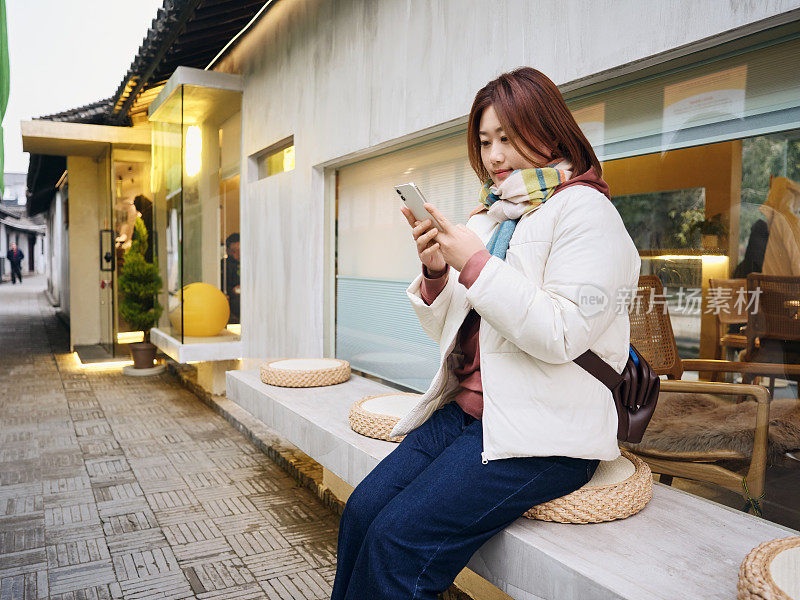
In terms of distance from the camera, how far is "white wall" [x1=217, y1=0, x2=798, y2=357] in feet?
6.57

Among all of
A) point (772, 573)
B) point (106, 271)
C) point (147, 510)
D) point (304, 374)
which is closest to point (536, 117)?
point (772, 573)

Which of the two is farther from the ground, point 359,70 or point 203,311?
point 359,70

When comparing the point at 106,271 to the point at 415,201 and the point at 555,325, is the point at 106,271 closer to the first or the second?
the point at 415,201

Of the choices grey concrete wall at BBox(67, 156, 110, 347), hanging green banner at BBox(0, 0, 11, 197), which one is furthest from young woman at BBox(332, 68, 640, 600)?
grey concrete wall at BBox(67, 156, 110, 347)

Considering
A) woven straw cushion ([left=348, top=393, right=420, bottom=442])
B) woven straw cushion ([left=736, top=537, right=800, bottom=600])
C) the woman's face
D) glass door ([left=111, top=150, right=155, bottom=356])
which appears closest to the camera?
woven straw cushion ([left=736, top=537, right=800, bottom=600])

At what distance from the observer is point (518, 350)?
141 centimetres

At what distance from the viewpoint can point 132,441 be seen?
4625mm

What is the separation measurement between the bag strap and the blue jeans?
0.21 meters

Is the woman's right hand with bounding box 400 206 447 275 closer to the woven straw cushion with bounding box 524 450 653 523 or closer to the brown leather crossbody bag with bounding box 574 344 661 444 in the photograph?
the brown leather crossbody bag with bounding box 574 344 661 444

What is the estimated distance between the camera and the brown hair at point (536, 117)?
1.48 meters

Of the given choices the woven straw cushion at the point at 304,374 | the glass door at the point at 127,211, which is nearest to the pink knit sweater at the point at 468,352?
the woven straw cushion at the point at 304,374

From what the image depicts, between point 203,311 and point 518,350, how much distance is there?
195 inches

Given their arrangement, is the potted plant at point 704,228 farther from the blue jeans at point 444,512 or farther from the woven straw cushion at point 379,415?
the woven straw cushion at point 379,415

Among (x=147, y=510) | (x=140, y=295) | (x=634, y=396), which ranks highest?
(x=634, y=396)
